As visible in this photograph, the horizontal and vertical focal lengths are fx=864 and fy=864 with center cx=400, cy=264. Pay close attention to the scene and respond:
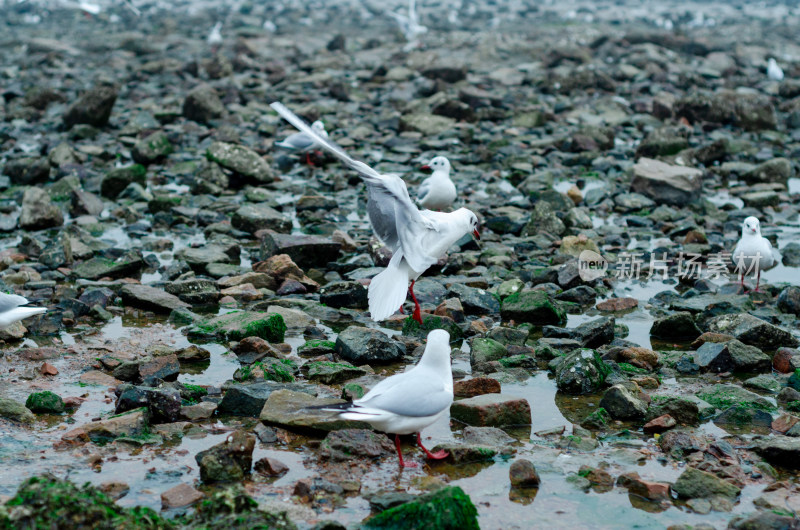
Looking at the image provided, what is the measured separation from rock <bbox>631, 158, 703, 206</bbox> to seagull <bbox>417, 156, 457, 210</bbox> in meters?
3.12

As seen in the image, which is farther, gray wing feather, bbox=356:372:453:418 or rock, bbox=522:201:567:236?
rock, bbox=522:201:567:236

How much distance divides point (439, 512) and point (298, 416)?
174 centimetres

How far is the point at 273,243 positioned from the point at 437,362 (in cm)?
450

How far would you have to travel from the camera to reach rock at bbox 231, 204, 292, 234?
36.1 ft

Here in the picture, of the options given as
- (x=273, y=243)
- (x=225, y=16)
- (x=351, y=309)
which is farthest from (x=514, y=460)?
(x=225, y=16)

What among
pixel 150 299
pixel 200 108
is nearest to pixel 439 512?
pixel 150 299

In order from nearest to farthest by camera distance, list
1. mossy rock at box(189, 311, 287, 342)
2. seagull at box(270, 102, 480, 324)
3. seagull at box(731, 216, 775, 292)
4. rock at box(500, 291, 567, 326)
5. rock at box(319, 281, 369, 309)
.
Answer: seagull at box(270, 102, 480, 324), mossy rock at box(189, 311, 287, 342), rock at box(500, 291, 567, 326), rock at box(319, 281, 369, 309), seagull at box(731, 216, 775, 292)

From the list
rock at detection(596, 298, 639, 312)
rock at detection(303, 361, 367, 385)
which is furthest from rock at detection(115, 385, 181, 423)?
rock at detection(596, 298, 639, 312)

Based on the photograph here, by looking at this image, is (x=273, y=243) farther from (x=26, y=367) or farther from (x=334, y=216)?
(x=26, y=367)

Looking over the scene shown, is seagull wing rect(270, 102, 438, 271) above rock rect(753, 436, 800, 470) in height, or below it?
above

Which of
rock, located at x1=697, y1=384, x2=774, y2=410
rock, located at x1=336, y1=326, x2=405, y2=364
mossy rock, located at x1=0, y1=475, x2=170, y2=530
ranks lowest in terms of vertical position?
rock, located at x1=336, y1=326, x2=405, y2=364

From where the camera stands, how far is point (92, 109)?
56.3ft

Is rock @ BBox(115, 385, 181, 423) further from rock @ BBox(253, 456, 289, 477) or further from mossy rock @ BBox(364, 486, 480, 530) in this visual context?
mossy rock @ BBox(364, 486, 480, 530)

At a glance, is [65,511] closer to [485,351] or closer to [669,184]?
[485,351]
